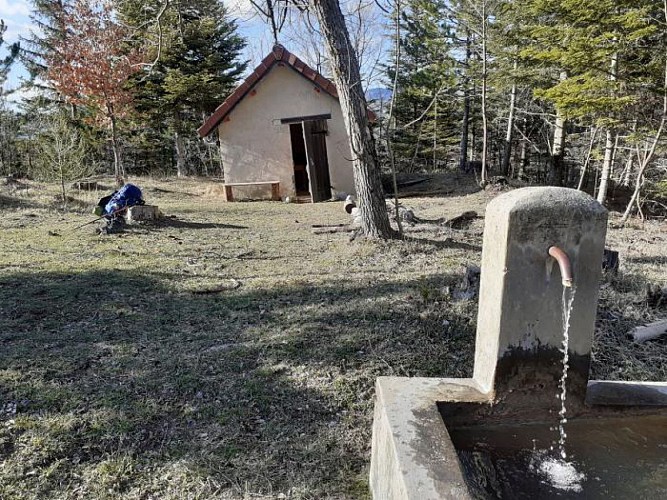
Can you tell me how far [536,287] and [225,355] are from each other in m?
2.18

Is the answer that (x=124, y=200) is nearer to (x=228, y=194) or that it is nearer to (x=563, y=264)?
(x=228, y=194)

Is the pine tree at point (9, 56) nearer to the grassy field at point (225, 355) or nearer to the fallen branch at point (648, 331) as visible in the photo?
the grassy field at point (225, 355)

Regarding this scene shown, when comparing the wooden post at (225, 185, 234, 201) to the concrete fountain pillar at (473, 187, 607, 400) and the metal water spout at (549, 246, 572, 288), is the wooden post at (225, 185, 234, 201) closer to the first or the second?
the concrete fountain pillar at (473, 187, 607, 400)

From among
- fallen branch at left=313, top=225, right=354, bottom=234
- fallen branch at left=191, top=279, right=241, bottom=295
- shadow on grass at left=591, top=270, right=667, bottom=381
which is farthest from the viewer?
fallen branch at left=313, top=225, right=354, bottom=234

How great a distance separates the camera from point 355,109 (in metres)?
5.82

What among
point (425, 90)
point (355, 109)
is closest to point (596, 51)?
point (355, 109)

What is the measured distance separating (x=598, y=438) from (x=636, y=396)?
270mm

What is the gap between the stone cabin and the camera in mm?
12531

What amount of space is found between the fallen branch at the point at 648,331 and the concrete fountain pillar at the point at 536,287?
1677mm

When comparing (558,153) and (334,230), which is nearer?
(334,230)

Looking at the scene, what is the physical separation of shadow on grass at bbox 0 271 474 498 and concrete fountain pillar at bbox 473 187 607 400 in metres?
0.92

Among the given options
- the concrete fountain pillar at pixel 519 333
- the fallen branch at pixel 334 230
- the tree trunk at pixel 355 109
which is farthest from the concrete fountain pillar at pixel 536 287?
the fallen branch at pixel 334 230

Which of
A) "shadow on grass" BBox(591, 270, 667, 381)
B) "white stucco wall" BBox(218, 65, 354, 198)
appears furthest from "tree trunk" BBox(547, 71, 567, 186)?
"shadow on grass" BBox(591, 270, 667, 381)

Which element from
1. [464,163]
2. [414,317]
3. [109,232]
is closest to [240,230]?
[109,232]
